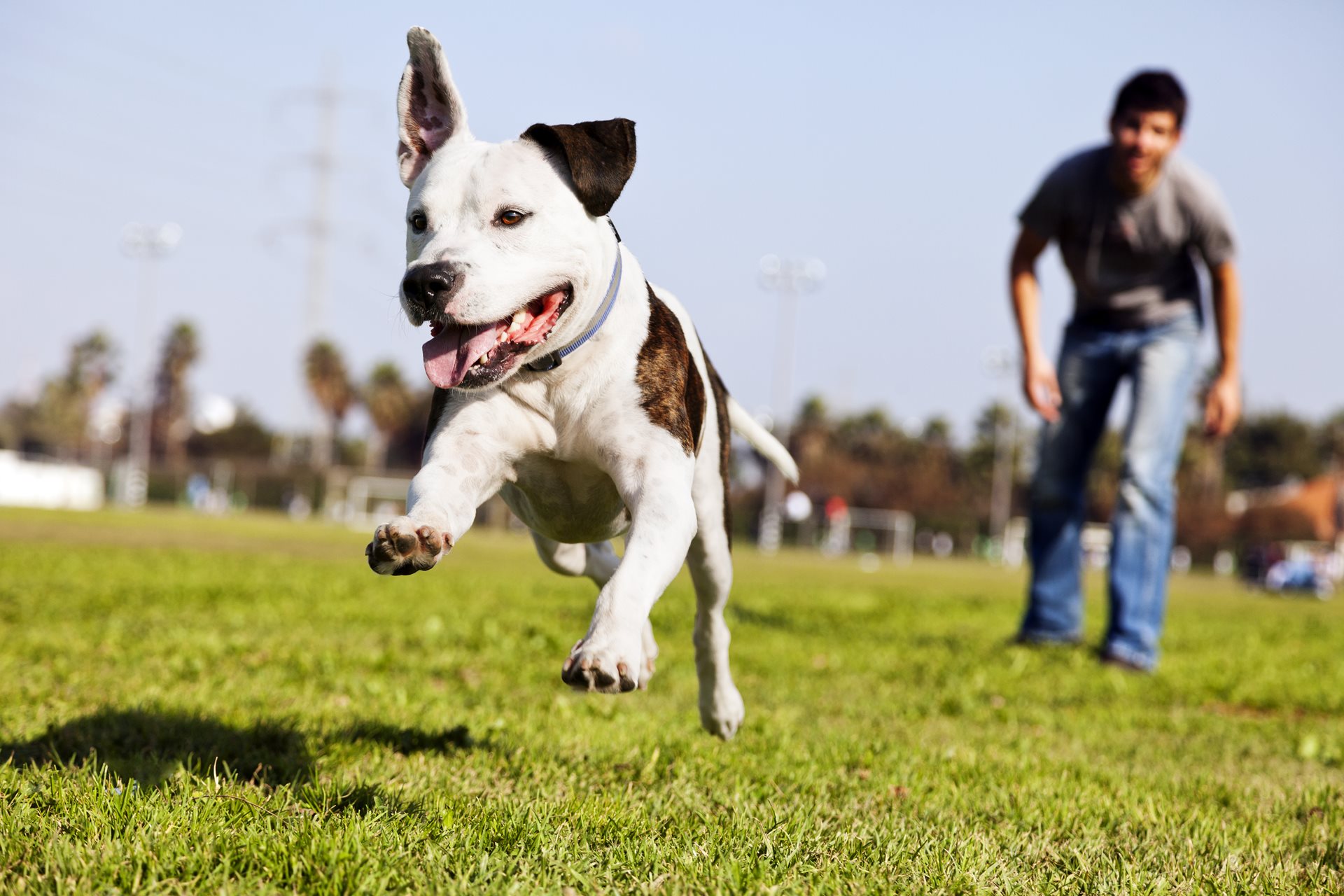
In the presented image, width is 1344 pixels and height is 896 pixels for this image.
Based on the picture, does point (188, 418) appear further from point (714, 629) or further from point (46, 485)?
point (714, 629)

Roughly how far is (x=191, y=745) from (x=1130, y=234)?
5.94 metres

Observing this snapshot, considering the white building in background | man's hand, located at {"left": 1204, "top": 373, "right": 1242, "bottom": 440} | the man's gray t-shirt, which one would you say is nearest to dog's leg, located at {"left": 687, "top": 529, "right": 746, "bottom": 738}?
the man's gray t-shirt

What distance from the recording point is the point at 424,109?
348cm

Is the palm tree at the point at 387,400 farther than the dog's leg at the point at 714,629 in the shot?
Yes

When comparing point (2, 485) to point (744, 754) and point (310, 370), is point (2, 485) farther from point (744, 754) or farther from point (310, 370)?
point (744, 754)

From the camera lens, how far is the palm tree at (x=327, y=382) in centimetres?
8594

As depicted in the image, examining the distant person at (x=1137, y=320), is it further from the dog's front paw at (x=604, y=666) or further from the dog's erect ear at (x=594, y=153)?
the dog's front paw at (x=604, y=666)

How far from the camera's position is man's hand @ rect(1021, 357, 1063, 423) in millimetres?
7703

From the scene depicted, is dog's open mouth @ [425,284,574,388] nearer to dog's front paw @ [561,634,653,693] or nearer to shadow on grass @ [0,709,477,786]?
dog's front paw @ [561,634,653,693]

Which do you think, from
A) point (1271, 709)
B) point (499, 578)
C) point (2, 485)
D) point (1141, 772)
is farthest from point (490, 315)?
point (2, 485)

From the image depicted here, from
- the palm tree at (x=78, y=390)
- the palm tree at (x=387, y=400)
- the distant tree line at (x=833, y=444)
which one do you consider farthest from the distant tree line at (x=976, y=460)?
the palm tree at (x=78, y=390)

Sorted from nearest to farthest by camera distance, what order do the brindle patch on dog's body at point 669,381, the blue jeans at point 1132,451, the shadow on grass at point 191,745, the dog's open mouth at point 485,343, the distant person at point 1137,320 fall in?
the dog's open mouth at point 485,343 < the brindle patch on dog's body at point 669,381 < the shadow on grass at point 191,745 < the distant person at point 1137,320 < the blue jeans at point 1132,451

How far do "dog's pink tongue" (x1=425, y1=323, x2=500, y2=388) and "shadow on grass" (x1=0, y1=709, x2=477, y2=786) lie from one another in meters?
1.14

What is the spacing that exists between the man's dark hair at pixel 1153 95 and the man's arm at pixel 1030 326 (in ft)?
3.33
